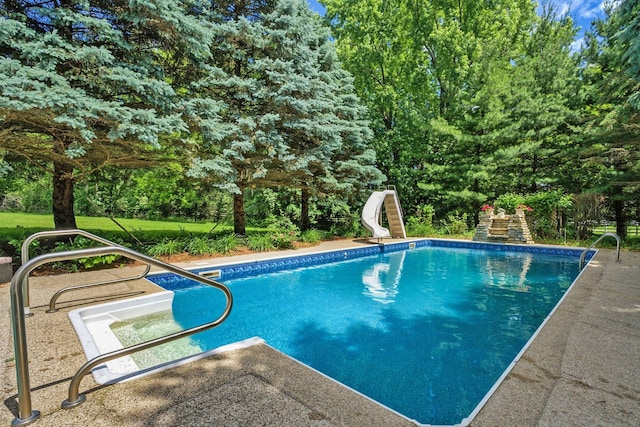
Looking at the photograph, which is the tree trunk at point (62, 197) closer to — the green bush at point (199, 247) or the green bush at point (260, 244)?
the green bush at point (199, 247)

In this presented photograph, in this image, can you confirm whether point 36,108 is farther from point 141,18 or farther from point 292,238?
point 292,238

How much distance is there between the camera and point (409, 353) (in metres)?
3.93

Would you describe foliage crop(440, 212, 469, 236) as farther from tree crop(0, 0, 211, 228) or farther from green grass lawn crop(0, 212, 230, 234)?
tree crop(0, 0, 211, 228)

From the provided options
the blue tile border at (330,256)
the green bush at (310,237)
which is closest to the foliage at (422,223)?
the blue tile border at (330,256)

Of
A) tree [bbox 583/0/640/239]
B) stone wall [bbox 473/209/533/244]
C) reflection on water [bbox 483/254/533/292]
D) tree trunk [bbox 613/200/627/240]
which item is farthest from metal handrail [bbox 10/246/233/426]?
tree trunk [bbox 613/200/627/240]

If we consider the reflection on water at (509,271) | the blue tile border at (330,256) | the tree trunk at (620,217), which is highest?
the tree trunk at (620,217)

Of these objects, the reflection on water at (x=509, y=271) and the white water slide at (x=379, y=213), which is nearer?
the reflection on water at (x=509, y=271)

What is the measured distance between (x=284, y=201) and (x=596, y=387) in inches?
591

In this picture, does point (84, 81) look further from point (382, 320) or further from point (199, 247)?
point (382, 320)

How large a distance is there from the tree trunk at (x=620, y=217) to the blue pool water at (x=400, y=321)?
19.7 ft

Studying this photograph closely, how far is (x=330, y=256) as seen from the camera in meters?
9.76

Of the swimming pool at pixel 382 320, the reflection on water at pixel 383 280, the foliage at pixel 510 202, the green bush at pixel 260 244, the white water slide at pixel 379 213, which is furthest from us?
the foliage at pixel 510 202

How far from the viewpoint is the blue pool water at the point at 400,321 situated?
3275 mm

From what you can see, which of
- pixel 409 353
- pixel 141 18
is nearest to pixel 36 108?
pixel 141 18
